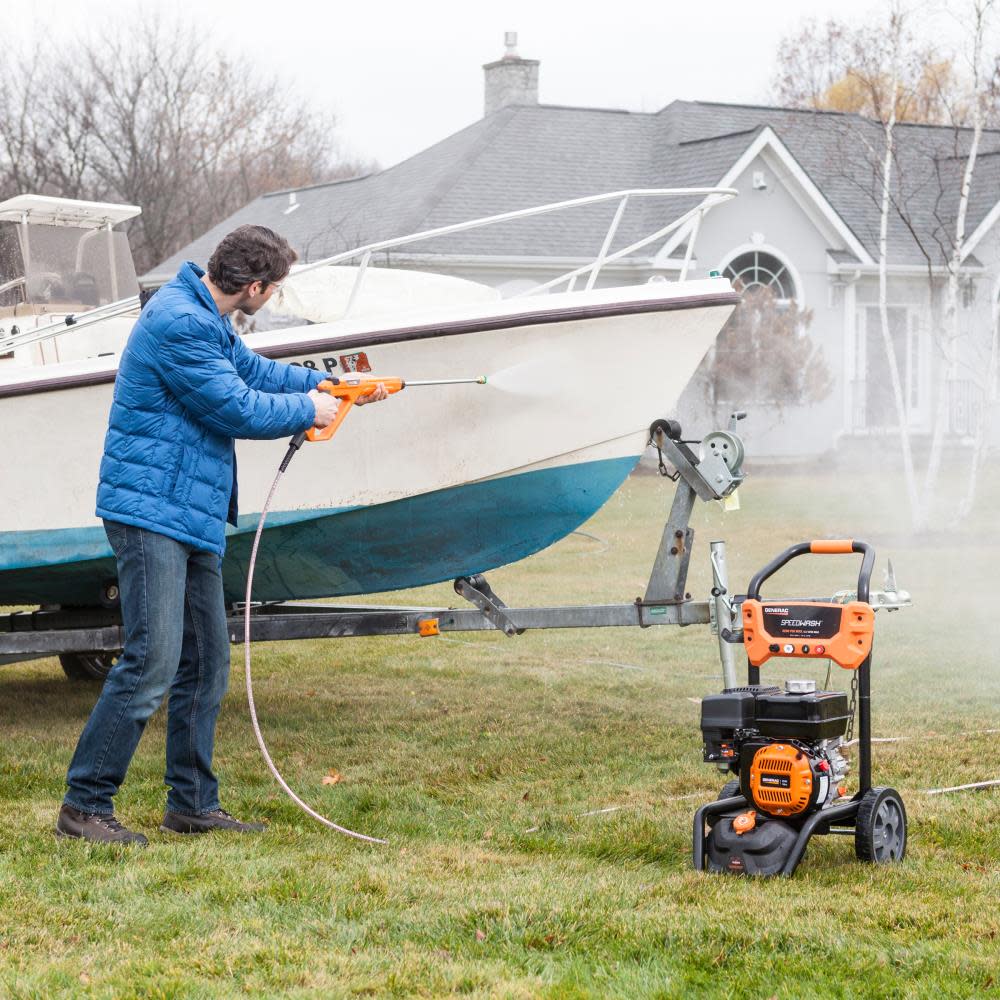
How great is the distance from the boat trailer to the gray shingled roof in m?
13.6

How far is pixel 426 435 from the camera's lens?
19.2 ft

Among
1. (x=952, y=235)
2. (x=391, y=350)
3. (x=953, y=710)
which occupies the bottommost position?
(x=953, y=710)

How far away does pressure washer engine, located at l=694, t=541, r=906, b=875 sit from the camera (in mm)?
3908

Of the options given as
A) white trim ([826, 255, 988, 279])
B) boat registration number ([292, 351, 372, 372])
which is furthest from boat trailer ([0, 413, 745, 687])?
white trim ([826, 255, 988, 279])

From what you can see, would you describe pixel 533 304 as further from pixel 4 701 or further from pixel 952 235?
pixel 952 235

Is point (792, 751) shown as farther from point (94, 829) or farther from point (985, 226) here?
point (985, 226)

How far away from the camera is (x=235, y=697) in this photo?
7.26 meters

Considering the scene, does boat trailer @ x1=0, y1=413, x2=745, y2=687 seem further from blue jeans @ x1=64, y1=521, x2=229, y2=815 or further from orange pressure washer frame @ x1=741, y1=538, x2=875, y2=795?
blue jeans @ x1=64, y1=521, x2=229, y2=815

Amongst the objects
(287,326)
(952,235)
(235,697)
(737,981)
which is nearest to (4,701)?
(235,697)

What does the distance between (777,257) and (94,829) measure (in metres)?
18.4

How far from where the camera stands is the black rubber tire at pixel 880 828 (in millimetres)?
3984

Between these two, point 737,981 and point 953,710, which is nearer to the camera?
point 737,981

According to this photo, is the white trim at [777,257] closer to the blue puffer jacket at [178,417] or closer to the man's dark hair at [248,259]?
the man's dark hair at [248,259]

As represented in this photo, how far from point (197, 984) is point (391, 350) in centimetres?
295
